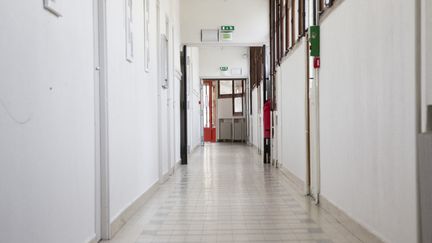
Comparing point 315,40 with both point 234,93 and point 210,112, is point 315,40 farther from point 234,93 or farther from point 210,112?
point 210,112

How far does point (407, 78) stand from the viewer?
2.87 metres

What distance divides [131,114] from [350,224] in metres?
2.59

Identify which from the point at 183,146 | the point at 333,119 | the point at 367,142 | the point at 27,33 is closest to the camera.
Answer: the point at 27,33

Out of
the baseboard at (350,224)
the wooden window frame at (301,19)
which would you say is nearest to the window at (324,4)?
the wooden window frame at (301,19)

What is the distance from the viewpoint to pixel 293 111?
25.5ft

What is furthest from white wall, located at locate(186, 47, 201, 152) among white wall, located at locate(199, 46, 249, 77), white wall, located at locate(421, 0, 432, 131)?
white wall, located at locate(421, 0, 432, 131)

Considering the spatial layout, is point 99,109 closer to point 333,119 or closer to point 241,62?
point 333,119

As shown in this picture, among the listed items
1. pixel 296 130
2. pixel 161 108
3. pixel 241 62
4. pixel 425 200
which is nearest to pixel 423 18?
pixel 425 200

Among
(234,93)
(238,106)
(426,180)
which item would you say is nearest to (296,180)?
(426,180)

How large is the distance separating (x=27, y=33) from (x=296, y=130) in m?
5.63

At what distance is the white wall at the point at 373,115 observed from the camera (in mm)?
2899

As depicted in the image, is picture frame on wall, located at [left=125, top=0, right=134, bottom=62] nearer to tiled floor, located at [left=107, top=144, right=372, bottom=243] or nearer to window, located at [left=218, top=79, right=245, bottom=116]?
tiled floor, located at [left=107, top=144, right=372, bottom=243]

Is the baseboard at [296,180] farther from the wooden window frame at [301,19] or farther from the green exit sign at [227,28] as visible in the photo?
the green exit sign at [227,28]

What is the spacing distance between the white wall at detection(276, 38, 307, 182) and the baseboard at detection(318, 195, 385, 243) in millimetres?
1308
